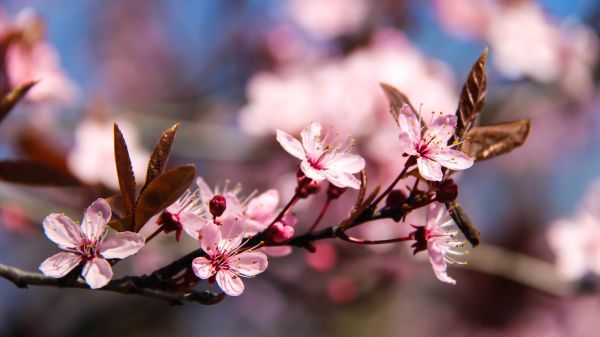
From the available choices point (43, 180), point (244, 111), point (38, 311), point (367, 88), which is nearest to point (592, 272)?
point (367, 88)

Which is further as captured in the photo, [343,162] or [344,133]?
[344,133]

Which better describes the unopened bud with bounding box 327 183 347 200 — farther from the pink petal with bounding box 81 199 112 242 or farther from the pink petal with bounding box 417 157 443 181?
the pink petal with bounding box 81 199 112 242

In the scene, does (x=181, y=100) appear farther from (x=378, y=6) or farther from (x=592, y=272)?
(x=592, y=272)

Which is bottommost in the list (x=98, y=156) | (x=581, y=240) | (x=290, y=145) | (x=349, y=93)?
(x=581, y=240)

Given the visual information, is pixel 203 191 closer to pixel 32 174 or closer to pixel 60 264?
pixel 60 264

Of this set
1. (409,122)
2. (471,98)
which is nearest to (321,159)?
(409,122)

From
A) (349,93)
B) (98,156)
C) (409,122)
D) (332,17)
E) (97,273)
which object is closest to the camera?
(97,273)

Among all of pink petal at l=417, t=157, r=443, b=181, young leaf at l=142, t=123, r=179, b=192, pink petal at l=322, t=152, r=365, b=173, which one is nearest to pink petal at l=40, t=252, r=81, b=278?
young leaf at l=142, t=123, r=179, b=192

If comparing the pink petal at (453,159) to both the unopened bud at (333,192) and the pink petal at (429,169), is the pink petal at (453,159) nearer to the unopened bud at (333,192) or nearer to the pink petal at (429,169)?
the pink petal at (429,169)
